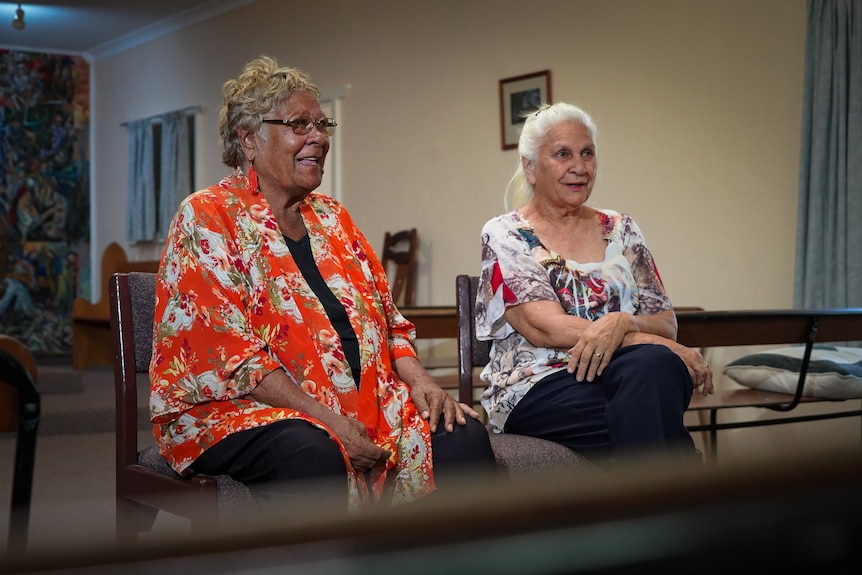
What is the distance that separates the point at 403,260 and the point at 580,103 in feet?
6.46

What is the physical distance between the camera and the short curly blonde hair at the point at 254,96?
224cm

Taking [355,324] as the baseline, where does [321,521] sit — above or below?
above

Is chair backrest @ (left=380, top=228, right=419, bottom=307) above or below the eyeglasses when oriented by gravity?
below

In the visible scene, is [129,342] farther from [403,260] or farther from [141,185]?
[141,185]

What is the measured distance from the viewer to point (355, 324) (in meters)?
2.12

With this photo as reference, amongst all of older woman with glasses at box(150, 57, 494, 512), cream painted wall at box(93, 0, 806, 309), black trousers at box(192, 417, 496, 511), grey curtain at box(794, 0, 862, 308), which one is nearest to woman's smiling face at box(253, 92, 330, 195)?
older woman with glasses at box(150, 57, 494, 512)

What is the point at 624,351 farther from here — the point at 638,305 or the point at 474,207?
the point at 474,207

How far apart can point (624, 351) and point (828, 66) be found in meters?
3.28

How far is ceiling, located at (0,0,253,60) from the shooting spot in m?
9.59

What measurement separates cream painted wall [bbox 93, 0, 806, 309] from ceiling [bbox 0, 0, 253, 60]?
21 centimetres

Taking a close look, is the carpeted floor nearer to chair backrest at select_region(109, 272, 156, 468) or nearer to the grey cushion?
chair backrest at select_region(109, 272, 156, 468)

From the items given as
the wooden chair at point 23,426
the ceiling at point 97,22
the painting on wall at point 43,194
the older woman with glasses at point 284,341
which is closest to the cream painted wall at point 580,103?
the ceiling at point 97,22

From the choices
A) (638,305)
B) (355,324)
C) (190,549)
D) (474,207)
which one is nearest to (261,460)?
(355,324)

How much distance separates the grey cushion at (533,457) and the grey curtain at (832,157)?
121 inches
